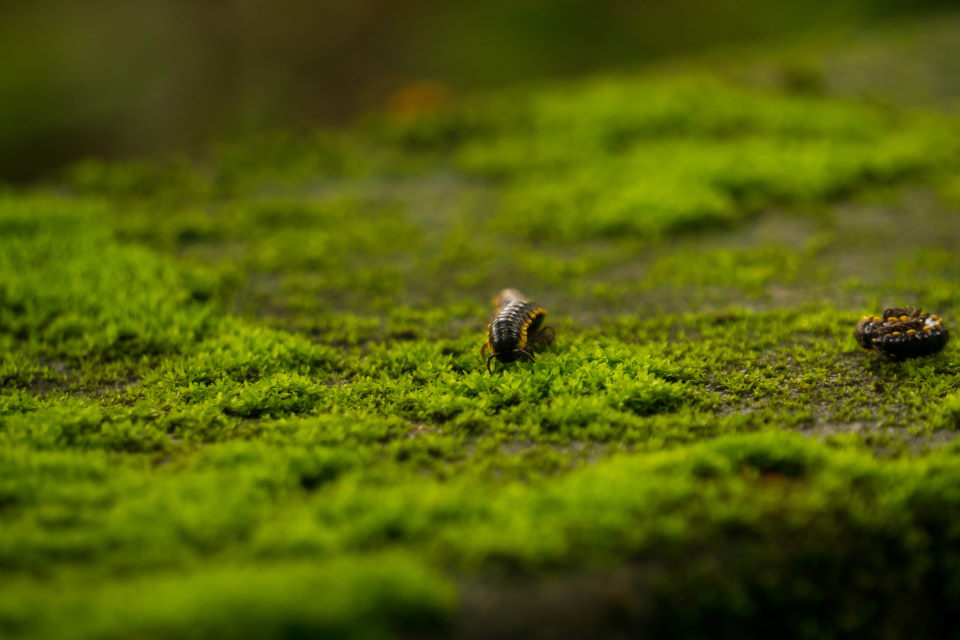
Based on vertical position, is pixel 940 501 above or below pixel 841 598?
above

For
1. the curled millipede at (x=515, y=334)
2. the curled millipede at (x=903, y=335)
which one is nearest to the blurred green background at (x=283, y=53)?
the curled millipede at (x=515, y=334)

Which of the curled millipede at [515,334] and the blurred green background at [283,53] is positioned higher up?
the blurred green background at [283,53]

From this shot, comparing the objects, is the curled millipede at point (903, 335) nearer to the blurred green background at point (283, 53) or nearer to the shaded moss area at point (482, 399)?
the shaded moss area at point (482, 399)

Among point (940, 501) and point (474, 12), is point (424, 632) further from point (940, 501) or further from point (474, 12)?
point (474, 12)

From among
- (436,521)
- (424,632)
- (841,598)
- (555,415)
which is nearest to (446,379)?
(555,415)

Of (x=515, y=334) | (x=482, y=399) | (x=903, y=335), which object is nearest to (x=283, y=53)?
(x=515, y=334)

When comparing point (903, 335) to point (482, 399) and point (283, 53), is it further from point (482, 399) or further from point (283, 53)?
point (283, 53)

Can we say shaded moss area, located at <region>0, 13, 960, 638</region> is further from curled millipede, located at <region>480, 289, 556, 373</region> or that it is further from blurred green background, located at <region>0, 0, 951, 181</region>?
blurred green background, located at <region>0, 0, 951, 181</region>
